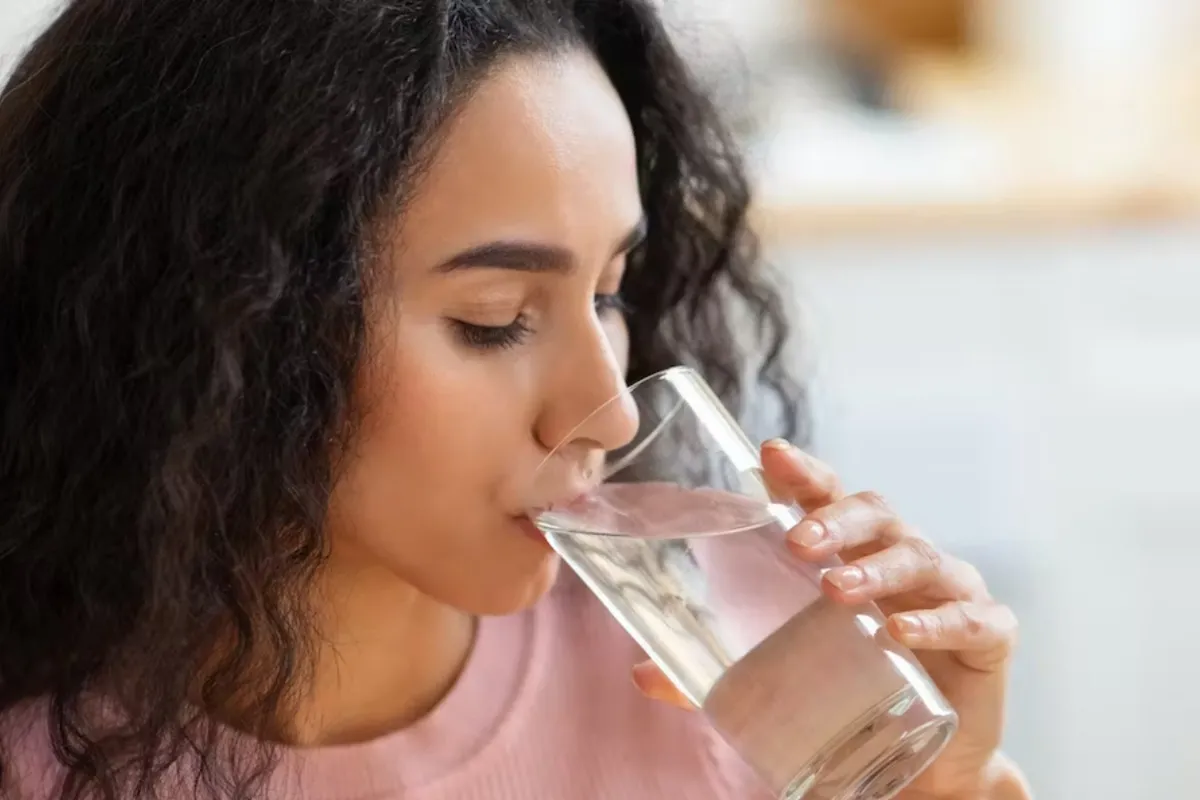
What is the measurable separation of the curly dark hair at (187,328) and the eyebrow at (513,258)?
5 cm

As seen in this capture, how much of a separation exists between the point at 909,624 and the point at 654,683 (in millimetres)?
175

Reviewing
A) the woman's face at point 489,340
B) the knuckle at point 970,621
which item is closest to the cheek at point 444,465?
the woman's face at point 489,340

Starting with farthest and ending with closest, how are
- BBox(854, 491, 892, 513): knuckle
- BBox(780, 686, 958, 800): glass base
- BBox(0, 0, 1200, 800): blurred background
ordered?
1. BBox(0, 0, 1200, 800): blurred background
2. BBox(854, 491, 892, 513): knuckle
3. BBox(780, 686, 958, 800): glass base

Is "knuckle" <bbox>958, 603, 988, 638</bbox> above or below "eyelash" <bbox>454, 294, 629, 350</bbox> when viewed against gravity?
below

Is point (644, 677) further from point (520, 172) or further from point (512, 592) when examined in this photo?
point (520, 172)

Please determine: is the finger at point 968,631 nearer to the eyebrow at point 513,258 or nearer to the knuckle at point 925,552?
the knuckle at point 925,552

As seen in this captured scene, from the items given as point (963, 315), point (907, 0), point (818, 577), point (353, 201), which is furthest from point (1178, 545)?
point (353, 201)

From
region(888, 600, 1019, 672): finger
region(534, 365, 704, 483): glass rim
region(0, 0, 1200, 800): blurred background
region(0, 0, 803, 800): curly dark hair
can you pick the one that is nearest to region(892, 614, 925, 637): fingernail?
region(888, 600, 1019, 672): finger

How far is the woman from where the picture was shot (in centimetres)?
77

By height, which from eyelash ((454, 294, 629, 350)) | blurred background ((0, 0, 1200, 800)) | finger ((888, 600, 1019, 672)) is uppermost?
eyelash ((454, 294, 629, 350))

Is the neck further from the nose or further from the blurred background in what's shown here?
the blurred background

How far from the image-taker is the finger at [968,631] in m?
0.79

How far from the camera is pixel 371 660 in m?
0.93

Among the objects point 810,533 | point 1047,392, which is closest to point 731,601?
point 810,533
